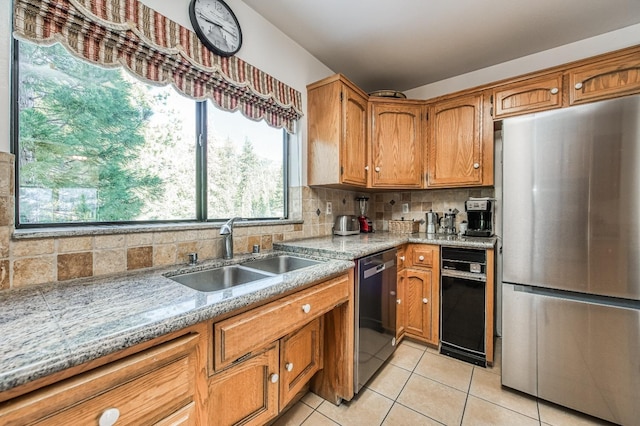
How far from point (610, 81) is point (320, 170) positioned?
2.00 m

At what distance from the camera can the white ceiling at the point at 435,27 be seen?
173 cm

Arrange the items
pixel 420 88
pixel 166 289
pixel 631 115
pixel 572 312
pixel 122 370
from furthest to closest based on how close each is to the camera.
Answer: pixel 420 88, pixel 572 312, pixel 631 115, pixel 166 289, pixel 122 370

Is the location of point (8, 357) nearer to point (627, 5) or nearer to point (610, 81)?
point (610, 81)

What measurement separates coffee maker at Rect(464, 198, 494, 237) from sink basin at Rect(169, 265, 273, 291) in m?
1.82

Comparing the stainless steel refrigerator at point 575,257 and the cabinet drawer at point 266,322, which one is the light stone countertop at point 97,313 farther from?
the stainless steel refrigerator at point 575,257

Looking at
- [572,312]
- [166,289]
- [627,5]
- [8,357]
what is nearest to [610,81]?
[627,5]

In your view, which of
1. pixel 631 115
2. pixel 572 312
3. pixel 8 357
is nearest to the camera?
pixel 8 357

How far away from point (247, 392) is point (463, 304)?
1.65 meters

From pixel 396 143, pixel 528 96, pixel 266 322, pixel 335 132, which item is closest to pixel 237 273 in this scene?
pixel 266 322

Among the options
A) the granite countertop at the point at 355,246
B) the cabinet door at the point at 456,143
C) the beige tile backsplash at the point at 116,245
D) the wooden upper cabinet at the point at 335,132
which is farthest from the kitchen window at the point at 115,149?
the cabinet door at the point at 456,143

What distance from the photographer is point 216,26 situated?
155cm

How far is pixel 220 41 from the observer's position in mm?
1560

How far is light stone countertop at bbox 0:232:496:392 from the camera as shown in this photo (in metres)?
0.55

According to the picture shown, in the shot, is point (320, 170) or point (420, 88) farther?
point (420, 88)
